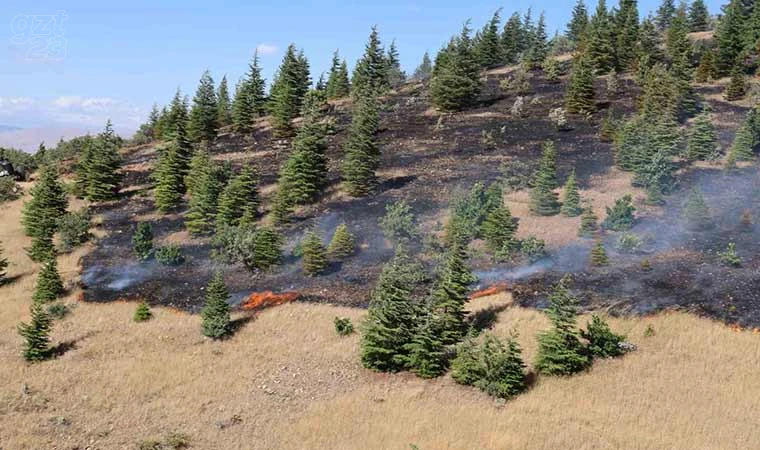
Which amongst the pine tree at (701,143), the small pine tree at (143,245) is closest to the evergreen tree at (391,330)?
the small pine tree at (143,245)

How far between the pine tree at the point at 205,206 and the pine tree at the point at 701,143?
37.0 metres

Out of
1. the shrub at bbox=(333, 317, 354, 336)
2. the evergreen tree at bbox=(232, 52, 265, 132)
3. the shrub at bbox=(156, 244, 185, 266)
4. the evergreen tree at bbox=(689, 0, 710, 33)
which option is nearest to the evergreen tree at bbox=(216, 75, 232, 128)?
the evergreen tree at bbox=(232, 52, 265, 132)

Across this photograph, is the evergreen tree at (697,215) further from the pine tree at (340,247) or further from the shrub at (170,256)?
the shrub at (170,256)

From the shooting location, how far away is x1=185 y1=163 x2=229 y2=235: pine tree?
43.1m

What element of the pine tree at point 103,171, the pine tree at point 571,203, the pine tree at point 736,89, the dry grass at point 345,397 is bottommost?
the dry grass at point 345,397

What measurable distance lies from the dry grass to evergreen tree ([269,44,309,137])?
127 feet

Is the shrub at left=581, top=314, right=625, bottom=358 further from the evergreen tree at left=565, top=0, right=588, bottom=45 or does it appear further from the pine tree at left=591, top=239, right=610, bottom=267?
the evergreen tree at left=565, top=0, right=588, bottom=45

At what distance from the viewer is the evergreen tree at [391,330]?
80.7 ft

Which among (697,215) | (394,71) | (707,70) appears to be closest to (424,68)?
(394,71)

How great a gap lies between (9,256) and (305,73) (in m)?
40.7

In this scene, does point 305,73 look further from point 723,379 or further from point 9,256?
point 723,379

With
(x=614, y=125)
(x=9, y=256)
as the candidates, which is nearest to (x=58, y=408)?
(x=9, y=256)

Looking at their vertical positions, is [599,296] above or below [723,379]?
above

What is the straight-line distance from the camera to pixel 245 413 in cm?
2300
